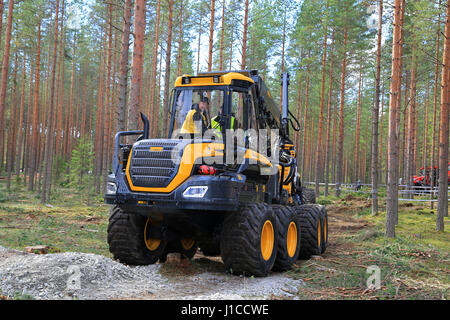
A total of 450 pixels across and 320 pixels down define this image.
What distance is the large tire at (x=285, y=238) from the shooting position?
22.3ft

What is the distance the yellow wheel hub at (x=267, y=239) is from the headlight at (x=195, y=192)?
4.31 feet

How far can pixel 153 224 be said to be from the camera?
6.79m

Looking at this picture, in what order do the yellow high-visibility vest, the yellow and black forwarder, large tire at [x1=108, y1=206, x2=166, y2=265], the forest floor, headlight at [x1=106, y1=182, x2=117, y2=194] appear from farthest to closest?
the yellow high-visibility vest, large tire at [x1=108, y1=206, x2=166, y2=265], headlight at [x1=106, y1=182, x2=117, y2=194], the yellow and black forwarder, the forest floor

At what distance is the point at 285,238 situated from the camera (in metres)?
6.93

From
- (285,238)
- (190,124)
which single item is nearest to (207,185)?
(190,124)

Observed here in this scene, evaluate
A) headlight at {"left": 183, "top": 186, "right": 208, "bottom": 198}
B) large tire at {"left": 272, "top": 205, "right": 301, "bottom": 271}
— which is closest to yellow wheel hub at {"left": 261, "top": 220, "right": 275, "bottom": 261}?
large tire at {"left": 272, "top": 205, "right": 301, "bottom": 271}

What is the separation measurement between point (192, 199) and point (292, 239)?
2848mm

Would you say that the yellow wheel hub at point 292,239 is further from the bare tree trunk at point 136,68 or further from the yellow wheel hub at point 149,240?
the bare tree trunk at point 136,68

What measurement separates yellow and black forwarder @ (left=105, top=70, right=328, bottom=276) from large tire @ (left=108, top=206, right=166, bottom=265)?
0.05 ft

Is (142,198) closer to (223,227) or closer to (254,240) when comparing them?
(223,227)

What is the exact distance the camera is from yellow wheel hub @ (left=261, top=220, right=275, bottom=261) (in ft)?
20.5

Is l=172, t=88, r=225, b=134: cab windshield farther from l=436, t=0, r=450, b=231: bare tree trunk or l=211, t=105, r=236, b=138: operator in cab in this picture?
l=436, t=0, r=450, b=231: bare tree trunk

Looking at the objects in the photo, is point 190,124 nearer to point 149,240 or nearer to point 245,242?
point 149,240

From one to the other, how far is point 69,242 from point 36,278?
14.6 feet
